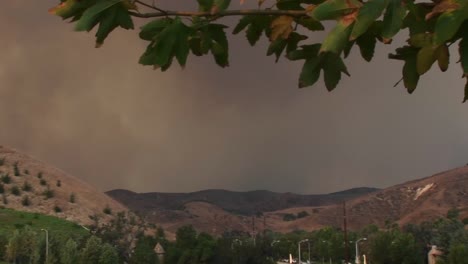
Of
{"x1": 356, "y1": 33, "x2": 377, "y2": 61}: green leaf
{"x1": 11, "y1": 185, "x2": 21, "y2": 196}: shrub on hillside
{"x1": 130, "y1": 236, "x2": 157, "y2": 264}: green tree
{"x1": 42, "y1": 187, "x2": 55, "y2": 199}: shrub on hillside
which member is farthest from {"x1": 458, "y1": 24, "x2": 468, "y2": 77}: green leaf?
{"x1": 42, "y1": 187, "x2": 55, "y2": 199}: shrub on hillside

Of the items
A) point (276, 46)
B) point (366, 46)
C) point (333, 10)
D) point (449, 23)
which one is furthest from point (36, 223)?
point (449, 23)

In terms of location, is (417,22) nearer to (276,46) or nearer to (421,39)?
(421,39)

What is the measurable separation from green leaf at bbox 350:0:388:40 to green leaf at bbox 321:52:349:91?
592mm

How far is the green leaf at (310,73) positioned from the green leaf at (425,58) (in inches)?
21.0

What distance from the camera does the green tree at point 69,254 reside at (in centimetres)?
9275

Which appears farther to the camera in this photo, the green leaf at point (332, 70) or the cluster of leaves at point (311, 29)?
the green leaf at point (332, 70)

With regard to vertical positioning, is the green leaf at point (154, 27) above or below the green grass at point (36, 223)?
below

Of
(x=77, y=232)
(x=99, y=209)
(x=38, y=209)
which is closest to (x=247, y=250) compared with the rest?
(x=77, y=232)

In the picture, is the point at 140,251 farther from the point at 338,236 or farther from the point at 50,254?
the point at 338,236

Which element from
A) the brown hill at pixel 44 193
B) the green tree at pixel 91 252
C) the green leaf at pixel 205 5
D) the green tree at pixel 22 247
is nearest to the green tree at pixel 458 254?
the green tree at pixel 91 252

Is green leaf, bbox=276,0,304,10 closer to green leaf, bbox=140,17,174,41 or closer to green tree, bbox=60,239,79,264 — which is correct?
green leaf, bbox=140,17,174,41

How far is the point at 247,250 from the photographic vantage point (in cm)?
10319

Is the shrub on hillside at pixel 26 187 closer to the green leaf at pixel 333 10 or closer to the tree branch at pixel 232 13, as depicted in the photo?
Result: the tree branch at pixel 232 13

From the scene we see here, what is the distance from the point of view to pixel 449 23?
2840 mm
